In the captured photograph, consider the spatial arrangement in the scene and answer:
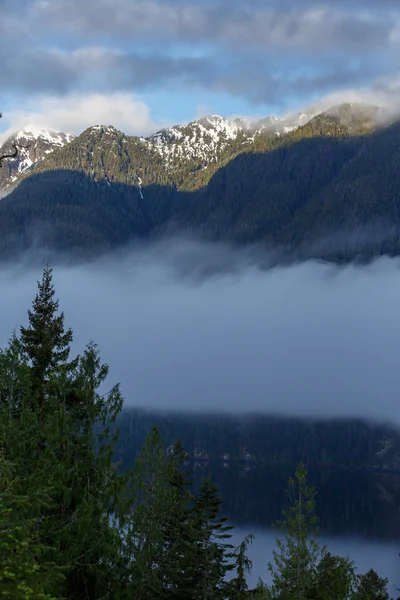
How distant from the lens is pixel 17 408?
31656 millimetres

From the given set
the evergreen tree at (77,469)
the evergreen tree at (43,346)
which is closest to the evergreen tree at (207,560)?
the evergreen tree at (77,469)

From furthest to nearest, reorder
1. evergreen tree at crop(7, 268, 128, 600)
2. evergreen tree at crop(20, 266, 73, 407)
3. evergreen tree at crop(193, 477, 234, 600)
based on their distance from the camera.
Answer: evergreen tree at crop(193, 477, 234, 600), evergreen tree at crop(20, 266, 73, 407), evergreen tree at crop(7, 268, 128, 600)

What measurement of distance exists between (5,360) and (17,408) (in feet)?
6.24

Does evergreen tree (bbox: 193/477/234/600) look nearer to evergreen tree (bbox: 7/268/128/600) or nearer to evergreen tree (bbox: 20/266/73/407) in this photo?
evergreen tree (bbox: 7/268/128/600)

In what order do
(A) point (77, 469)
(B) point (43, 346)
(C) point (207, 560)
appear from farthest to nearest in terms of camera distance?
(C) point (207, 560), (B) point (43, 346), (A) point (77, 469)

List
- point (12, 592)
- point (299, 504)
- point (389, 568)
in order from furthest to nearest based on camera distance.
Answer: point (389, 568), point (299, 504), point (12, 592)

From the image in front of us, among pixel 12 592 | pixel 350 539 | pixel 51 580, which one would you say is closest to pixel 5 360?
pixel 51 580

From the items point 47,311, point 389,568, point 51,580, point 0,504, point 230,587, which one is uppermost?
point 47,311

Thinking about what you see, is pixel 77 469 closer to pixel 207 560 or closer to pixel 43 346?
pixel 43 346

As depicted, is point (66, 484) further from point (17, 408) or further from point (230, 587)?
point (230, 587)

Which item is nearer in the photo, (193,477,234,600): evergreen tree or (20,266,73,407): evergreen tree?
(20,266,73,407): evergreen tree

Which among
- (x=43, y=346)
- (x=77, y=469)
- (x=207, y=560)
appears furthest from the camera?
(x=207, y=560)

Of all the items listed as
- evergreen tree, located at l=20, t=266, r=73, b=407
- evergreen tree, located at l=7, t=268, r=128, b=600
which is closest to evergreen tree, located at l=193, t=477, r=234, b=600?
evergreen tree, located at l=7, t=268, r=128, b=600

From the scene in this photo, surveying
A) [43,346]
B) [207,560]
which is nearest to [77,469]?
[43,346]
